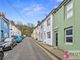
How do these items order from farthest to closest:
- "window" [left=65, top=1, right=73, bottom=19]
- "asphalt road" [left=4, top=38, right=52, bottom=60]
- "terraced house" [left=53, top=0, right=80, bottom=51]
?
"window" [left=65, top=1, right=73, bottom=19] < "terraced house" [left=53, top=0, right=80, bottom=51] < "asphalt road" [left=4, top=38, right=52, bottom=60]

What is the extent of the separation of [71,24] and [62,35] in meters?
4.44

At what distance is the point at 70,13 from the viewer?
20.1 metres

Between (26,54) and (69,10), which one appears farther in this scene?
(69,10)

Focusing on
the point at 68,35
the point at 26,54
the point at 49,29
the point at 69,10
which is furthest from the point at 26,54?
Result: the point at 49,29

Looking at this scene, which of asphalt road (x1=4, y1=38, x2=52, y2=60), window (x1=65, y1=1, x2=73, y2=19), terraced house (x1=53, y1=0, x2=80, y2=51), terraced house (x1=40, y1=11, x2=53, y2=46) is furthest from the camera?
terraced house (x1=40, y1=11, x2=53, y2=46)

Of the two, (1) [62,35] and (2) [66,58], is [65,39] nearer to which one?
(1) [62,35]

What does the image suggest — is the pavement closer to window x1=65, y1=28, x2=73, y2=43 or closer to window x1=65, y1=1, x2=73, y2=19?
window x1=65, y1=28, x2=73, y2=43

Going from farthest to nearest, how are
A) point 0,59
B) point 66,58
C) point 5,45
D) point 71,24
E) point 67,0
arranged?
point 5,45
point 67,0
point 71,24
point 0,59
point 66,58

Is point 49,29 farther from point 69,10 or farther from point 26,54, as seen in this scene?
point 26,54

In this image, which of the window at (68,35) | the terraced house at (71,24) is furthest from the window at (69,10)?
the window at (68,35)

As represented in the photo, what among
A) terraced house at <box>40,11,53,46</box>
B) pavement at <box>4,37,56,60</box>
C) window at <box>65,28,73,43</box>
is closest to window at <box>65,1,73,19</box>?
window at <box>65,28,73,43</box>

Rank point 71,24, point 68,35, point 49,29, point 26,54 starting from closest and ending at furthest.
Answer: point 71,24 → point 26,54 → point 68,35 → point 49,29

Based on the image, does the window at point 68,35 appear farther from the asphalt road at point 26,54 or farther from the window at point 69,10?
the asphalt road at point 26,54

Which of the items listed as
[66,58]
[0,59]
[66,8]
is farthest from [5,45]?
[66,58]
